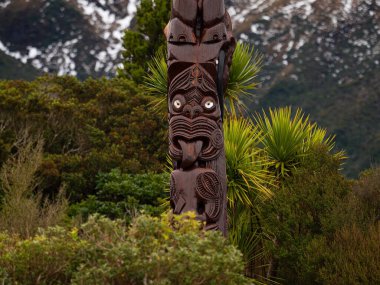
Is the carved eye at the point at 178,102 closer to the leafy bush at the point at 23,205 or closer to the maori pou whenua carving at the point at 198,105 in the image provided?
the maori pou whenua carving at the point at 198,105

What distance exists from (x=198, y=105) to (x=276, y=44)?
83.6 meters

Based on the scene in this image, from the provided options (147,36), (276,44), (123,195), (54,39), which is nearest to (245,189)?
(123,195)

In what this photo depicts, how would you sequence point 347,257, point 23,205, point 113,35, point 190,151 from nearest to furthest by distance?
point 190,151
point 347,257
point 23,205
point 113,35

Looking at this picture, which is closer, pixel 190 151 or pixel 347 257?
pixel 190 151

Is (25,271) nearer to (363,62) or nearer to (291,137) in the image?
(291,137)

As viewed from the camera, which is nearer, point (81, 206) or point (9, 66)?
point (81, 206)

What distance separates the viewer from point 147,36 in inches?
1017

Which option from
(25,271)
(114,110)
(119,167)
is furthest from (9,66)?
(25,271)

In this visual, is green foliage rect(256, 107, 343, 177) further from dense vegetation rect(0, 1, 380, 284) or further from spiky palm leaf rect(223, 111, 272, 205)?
spiky palm leaf rect(223, 111, 272, 205)

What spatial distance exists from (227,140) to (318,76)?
67.5 m

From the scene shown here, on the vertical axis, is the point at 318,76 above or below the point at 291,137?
above

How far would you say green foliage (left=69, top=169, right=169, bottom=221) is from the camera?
49.3ft

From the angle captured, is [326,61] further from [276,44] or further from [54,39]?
[54,39]

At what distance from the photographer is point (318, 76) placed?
77.4 meters
